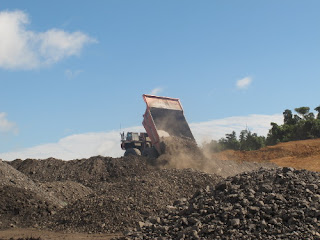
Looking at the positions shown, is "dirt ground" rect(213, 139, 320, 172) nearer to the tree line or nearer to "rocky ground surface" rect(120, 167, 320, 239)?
the tree line

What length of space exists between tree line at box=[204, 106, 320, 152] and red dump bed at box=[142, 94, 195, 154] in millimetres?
10497

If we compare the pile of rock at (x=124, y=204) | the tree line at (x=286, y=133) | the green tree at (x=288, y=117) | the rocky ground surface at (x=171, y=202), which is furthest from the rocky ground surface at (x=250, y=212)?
the green tree at (x=288, y=117)

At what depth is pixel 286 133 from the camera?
3566 centimetres

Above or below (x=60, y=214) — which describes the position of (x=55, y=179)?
above

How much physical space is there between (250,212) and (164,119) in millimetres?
11881

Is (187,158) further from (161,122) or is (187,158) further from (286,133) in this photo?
(286,133)

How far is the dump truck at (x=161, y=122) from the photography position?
18.3 m

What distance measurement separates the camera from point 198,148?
59.7 ft

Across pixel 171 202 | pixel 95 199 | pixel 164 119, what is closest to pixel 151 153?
pixel 164 119


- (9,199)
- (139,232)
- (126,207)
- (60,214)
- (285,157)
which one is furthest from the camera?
(285,157)

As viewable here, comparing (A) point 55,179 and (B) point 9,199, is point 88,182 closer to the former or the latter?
(A) point 55,179

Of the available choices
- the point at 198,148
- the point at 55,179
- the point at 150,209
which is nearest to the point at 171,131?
the point at 198,148

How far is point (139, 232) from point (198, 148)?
1066 centimetres

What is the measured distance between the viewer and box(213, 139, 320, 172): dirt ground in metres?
22.6
